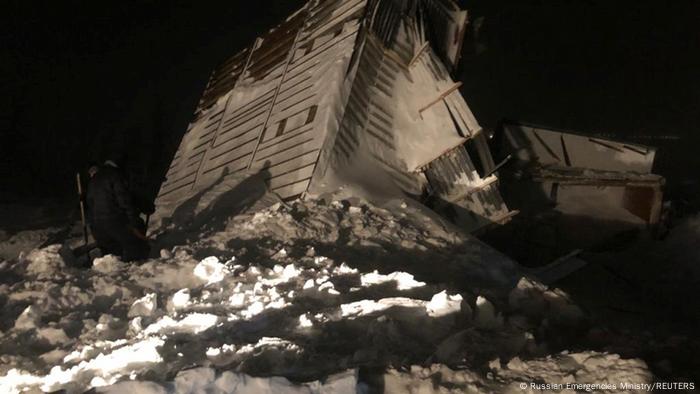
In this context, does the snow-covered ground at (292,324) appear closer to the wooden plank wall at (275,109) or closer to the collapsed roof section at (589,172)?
the wooden plank wall at (275,109)

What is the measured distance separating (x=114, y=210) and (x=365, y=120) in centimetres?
397

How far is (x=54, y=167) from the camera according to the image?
25.4 metres

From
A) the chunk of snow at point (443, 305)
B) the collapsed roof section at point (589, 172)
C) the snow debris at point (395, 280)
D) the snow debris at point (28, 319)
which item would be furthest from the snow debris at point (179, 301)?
the collapsed roof section at point (589, 172)

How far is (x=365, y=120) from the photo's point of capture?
7.64 m

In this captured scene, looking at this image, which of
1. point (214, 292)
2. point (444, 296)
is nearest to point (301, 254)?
point (214, 292)

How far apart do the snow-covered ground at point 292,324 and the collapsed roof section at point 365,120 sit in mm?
2378

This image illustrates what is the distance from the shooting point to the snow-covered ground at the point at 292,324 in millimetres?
2406

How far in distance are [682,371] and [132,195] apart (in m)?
5.03

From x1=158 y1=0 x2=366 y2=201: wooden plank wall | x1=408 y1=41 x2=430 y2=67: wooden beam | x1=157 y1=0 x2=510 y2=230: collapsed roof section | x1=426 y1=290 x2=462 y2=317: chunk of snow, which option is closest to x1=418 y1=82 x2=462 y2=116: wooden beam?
x1=157 y1=0 x2=510 y2=230: collapsed roof section

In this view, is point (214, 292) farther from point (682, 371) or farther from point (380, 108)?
point (380, 108)

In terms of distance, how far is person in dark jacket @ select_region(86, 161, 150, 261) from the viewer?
5.10 metres

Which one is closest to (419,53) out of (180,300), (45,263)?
(180,300)

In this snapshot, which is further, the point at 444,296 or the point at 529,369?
the point at 444,296

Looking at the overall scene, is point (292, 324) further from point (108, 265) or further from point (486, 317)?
point (108, 265)
